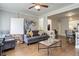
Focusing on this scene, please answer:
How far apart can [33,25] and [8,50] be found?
0.86 m

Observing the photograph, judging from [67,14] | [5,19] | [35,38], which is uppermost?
[67,14]

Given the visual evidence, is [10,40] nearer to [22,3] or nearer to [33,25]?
[33,25]

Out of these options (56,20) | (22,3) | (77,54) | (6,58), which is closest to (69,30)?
(56,20)

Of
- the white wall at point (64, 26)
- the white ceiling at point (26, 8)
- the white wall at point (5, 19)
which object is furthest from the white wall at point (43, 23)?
the white wall at point (5, 19)

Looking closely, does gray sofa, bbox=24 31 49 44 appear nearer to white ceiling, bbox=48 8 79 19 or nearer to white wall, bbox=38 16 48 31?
white wall, bbox=38 16 48 31

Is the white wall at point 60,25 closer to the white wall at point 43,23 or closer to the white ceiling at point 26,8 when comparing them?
the white wall at point 43,23

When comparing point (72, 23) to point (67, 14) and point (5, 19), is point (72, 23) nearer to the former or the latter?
point (67, 14)

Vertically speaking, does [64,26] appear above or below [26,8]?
below

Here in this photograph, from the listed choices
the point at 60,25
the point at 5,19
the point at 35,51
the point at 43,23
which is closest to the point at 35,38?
the point at 35,51

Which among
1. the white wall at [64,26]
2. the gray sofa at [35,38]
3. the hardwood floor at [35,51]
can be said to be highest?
the white wall at [64,26]

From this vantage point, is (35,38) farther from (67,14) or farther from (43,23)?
(67,14)

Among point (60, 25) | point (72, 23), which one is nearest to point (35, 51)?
point (60, 25)

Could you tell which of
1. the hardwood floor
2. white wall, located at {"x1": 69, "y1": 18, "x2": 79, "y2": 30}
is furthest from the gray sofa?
white wall, located at {"x1": 69, "y1": 18, "x2": 79, "y2": 30}

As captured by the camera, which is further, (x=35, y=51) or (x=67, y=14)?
(x=67, y=14)
